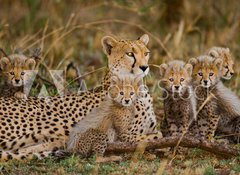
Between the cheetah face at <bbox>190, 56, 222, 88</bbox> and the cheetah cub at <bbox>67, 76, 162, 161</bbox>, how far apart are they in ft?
1.80

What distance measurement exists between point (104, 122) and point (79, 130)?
0.68 feet

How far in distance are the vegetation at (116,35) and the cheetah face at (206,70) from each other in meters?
0.63

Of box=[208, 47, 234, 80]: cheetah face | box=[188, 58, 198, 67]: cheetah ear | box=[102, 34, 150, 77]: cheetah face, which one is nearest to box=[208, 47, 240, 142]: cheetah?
box=[208, 47, 234, 80]: cheetah face

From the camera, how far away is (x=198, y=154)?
21.4ft

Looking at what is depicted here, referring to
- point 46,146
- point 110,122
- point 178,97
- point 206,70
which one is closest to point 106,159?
point 110,122

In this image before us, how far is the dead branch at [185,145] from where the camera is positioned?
620 centimetres

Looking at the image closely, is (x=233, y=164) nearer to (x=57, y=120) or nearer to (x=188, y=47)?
(x=57, y=120)

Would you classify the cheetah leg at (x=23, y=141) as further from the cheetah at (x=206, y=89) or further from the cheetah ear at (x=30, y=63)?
the cheetah at (x=206, y=89)

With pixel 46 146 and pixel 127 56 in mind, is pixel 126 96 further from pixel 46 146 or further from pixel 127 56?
pixel 46 146

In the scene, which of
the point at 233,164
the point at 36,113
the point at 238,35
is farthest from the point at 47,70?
the point at 238,35

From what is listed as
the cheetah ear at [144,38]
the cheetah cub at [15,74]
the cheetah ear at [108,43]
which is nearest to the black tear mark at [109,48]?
the cheetah ear at [108,43]

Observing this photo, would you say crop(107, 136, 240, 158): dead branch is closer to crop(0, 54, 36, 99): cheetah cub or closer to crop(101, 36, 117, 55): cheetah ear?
crop(101, 36, 117, 55): cheetah ear

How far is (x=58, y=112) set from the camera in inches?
271

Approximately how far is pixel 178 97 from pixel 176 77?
210mm
